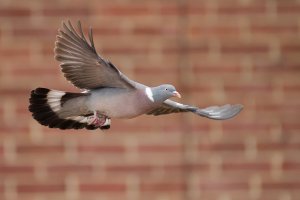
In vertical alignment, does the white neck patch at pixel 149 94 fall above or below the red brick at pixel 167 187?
above

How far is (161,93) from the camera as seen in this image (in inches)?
163

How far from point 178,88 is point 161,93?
11.4 feet

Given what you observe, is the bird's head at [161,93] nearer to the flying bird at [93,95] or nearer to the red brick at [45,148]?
the flying bird at [93,95]

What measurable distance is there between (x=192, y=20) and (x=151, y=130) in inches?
32.2

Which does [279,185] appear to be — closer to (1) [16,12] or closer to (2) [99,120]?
(1) [16,12]

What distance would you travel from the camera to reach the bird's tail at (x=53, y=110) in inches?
176

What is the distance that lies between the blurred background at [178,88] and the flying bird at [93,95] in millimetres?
3097

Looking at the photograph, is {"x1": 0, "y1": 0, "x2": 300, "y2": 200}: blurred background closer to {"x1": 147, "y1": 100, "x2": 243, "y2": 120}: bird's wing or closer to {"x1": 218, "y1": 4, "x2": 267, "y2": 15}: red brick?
{"x1": 218, "y1": 4, "x2": 267, "y2": 15}: red brick

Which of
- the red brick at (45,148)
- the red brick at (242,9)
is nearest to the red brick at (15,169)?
the red brick at (45,148)

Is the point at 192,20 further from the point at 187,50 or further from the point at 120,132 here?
the point at 120,132

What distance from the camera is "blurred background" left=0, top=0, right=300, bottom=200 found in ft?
25.1

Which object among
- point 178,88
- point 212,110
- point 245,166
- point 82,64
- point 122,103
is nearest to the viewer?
point 122,103

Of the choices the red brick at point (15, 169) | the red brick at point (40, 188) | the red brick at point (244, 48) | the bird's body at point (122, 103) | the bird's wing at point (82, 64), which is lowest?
the red brick at point (40, 188)

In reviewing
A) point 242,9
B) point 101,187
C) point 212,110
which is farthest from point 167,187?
point 212,110
